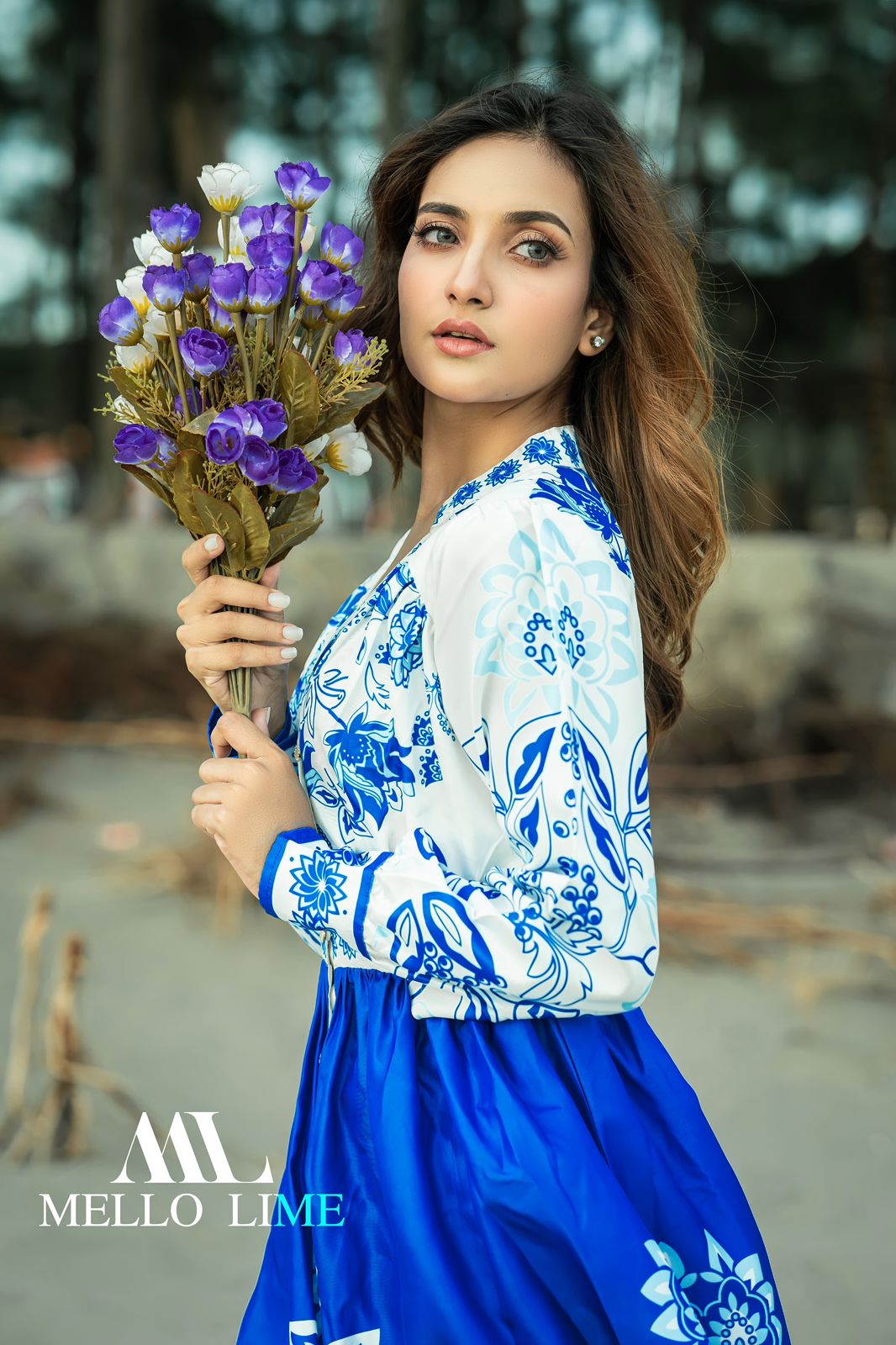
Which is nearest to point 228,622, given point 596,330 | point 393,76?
point 596,330

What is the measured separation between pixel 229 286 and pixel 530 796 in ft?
2.01

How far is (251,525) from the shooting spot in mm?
1406

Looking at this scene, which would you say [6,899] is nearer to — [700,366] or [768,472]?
[700,366]

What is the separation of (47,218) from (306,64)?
646 cm

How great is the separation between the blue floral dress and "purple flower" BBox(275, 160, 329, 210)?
14.2 inches

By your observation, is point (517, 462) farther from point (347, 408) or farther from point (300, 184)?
point (300, 184)

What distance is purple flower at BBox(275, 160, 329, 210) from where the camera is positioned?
1.42 m

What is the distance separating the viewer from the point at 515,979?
1228 mm

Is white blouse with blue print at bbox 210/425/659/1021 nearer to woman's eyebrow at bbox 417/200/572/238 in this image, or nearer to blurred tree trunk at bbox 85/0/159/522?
woman's eyebrow at bbox 417/200/572/238

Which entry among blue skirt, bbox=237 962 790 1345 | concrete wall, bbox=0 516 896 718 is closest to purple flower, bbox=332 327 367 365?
blue skirt, bbox=237 962 790 1345

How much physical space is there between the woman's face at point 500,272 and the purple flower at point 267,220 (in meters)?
0.16

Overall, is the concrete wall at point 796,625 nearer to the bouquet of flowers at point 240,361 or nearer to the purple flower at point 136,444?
the bouquet of flowers at point 240,361

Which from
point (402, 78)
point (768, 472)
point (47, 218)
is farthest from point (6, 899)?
point (47, 218)

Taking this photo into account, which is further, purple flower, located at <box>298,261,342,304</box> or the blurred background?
the blurred background
